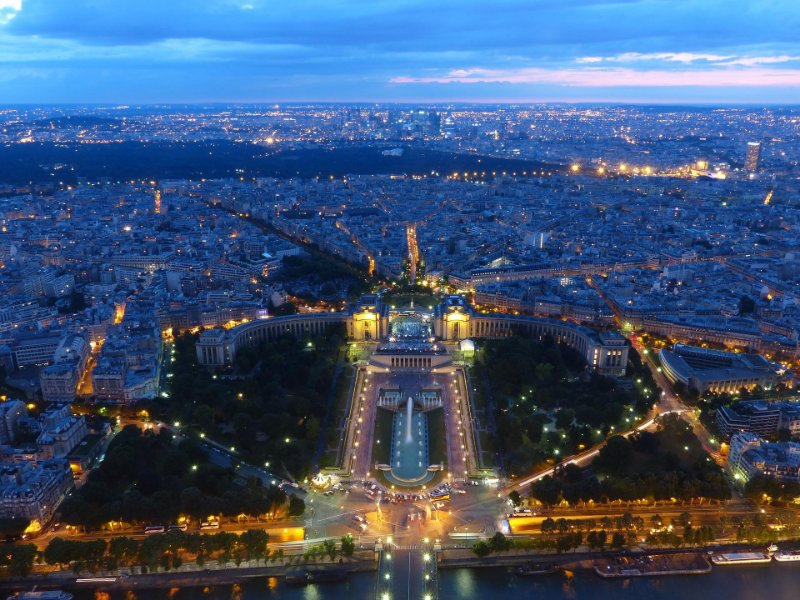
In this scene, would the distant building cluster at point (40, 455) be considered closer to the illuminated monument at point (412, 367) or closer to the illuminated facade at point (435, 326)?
the illuminated monument at point (412, 367)

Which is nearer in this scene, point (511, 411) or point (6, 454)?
point (6, 454)

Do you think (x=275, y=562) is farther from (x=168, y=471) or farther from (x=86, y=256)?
(x=86, y=256)

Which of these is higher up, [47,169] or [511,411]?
[47,169]

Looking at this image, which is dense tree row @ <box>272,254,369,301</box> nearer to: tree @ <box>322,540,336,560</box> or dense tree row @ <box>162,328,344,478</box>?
dense tree row @ <box>162,328,344,478</box>

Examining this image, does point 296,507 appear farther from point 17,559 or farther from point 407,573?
point 17,559

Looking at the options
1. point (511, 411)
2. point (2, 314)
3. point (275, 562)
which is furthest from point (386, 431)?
point (2, 314)

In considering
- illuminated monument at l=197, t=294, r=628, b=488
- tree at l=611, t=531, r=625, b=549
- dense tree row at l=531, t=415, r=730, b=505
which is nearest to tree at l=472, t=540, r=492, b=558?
dense tree row at l=531, t=415, r=730, b=505

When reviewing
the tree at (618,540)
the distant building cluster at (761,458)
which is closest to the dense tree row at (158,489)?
the tree at (618,540)
